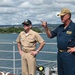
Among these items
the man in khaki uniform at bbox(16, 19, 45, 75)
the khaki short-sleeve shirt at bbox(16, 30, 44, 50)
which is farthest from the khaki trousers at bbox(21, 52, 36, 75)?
the khaki short-sleeve shirt at bbox(16, 30, 44, 50)

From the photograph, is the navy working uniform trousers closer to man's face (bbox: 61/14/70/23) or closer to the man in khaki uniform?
man's face (bbox: 61/14/70/23)

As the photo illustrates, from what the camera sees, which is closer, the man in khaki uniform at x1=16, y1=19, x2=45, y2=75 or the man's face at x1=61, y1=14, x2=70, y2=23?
the man's face at x1=61, y1=14, x2=70, y2=23

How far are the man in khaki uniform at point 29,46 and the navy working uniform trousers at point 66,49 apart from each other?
4.85 ft

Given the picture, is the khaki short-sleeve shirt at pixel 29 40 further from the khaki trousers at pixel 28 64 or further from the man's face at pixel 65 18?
the man's face at pixel 65 18

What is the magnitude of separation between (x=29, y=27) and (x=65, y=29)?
1.57 m

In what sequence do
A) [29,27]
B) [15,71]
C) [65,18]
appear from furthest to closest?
[15,71] < [29,27] < [65,18]

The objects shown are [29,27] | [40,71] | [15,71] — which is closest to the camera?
[29,27]

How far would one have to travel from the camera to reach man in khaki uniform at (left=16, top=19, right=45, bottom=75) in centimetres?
710

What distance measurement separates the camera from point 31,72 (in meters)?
7.29

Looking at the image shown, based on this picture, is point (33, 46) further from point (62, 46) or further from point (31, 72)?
point (62, 46)

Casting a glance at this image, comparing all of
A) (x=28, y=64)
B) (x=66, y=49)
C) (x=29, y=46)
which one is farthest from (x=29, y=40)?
(x=66, y=49)

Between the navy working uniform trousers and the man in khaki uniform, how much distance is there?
4.85ft

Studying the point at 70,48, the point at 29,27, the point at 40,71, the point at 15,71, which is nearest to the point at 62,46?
the point at 70,48

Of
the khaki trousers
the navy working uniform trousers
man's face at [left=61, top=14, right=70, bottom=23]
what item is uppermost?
man's face at [left=61, top=14, right=70, bottom=23]
